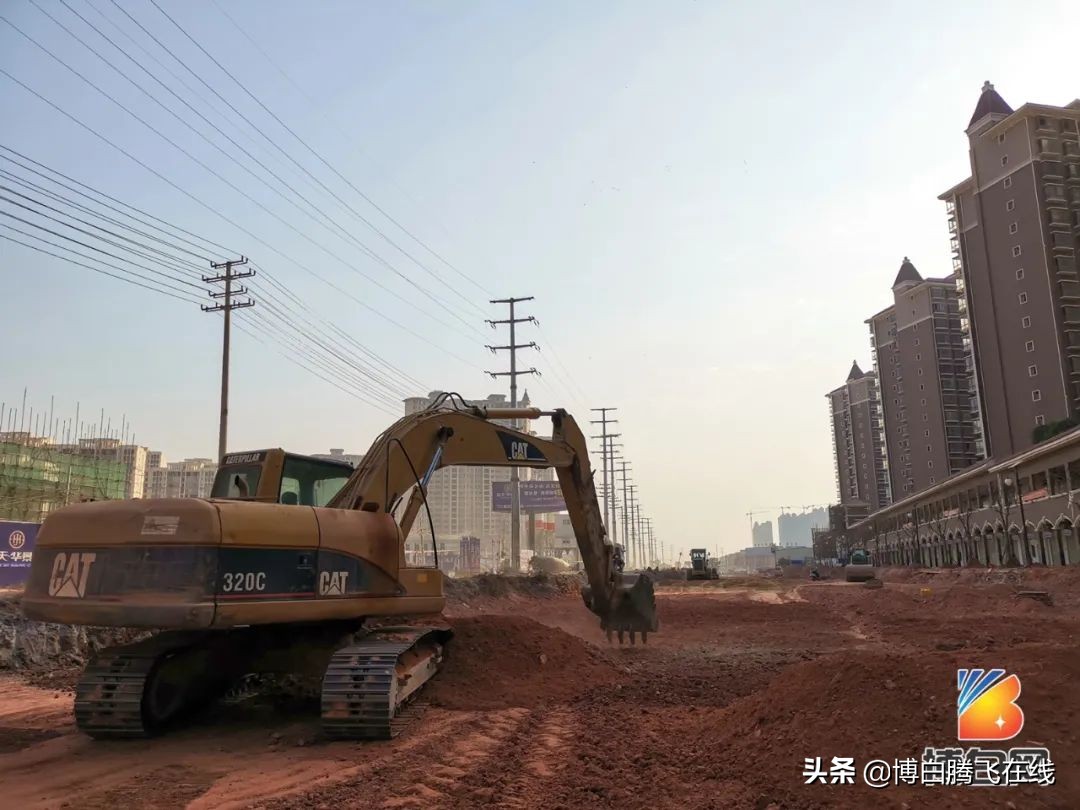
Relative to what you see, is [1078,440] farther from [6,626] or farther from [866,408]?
[866,408]

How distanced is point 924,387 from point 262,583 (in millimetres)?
117223

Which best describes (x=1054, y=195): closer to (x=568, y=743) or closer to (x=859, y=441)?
(x=859, y=441)

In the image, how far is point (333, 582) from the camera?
7.53 m

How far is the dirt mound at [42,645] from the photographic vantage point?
12.6 m

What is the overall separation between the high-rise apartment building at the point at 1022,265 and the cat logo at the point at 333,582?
3166 inches

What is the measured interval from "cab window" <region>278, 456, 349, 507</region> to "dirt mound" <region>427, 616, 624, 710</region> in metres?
2.72

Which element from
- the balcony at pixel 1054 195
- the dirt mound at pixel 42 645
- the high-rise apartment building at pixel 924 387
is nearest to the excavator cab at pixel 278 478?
the dirt mound at pixel 42 645

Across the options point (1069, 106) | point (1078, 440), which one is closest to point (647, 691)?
point (1078, 440)

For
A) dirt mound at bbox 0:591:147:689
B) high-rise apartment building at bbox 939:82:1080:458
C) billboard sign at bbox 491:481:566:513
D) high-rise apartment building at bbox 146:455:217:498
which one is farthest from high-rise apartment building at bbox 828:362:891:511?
dirt mound at bbox 0:591:147:689

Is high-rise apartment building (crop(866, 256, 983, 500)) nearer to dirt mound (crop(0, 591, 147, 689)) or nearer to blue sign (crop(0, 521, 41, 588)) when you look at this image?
blue sign (crop(0, 521, 41, 588))

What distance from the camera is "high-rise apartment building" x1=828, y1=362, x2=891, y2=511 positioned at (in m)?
142

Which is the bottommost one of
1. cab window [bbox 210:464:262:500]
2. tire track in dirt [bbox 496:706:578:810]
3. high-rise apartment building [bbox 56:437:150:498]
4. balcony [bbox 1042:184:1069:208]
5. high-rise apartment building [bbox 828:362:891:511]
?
tire track in dirt [bbox 496:706:578:810]

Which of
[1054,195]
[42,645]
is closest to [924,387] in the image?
[1054,195]

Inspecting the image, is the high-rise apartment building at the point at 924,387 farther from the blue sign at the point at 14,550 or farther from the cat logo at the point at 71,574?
the cat logo at the point at 71,574
